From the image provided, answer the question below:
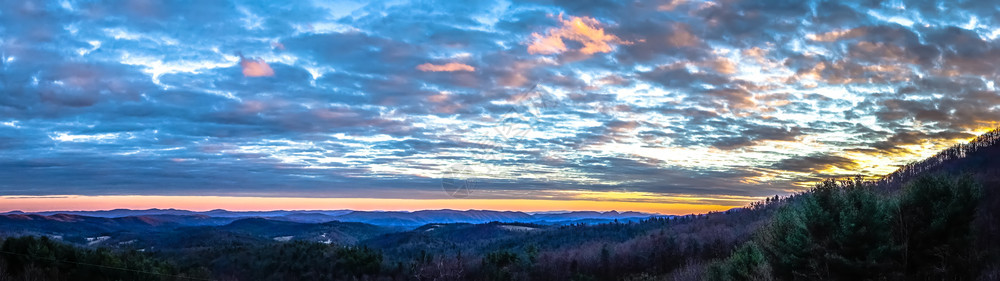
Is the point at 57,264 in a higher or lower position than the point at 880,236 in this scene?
lower

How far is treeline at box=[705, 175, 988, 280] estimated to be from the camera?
16500mm

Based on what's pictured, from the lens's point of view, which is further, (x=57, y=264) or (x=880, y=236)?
(x=57, y=264)

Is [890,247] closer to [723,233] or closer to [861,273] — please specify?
[861,273]

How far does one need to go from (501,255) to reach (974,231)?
138ft

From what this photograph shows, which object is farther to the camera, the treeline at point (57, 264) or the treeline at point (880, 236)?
the treeline at point (57, 264)

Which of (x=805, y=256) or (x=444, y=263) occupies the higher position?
(x=805, y=256)

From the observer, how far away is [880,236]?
16.7 meters

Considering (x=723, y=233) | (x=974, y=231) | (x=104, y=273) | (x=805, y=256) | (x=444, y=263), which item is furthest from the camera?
(x=723, y=233)

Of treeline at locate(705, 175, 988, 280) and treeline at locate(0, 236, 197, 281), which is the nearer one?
treeline at locate(705, 175, 988, 280)

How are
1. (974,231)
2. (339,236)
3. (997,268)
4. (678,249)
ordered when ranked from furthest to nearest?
(339,236) < (678,249) < (974,231) < (997,268)

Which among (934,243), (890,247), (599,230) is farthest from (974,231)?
(599,230)

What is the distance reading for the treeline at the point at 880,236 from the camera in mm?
16500

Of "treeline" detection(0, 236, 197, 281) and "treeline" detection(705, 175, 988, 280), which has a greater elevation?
"treeline" detection(705, 175, 988, 280)

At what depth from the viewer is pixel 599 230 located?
428 feet
